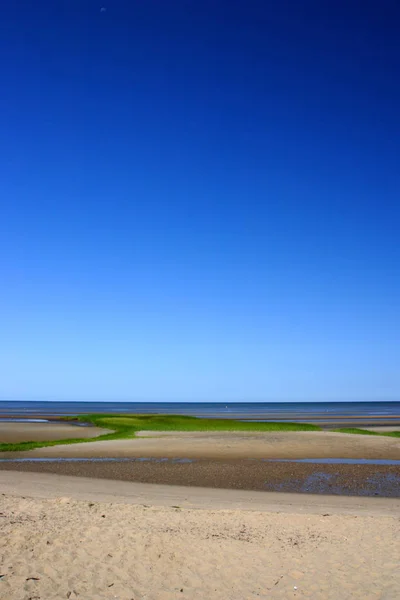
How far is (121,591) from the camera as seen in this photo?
9.18m

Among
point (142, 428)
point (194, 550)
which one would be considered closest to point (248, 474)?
point (194, 550)

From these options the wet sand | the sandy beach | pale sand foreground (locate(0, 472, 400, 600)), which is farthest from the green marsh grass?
pale sand foreground (locate(0, 472, 400, 600))

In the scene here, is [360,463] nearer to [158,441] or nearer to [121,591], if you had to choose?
[158,441]

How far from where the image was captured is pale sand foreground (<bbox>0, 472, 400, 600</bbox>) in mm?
9344

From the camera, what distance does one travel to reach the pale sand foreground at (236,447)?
30.2m

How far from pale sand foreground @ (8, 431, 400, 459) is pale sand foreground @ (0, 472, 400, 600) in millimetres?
13816

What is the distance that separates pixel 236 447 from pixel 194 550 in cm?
2296

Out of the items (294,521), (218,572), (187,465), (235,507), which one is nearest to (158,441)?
(187,465)

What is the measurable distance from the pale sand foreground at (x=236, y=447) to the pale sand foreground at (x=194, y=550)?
45.3 feet

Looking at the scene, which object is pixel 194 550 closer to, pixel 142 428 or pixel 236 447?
pixel 236 447

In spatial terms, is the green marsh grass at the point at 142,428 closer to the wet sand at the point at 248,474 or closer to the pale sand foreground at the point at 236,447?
the pale sand foreground at the point at 236,447

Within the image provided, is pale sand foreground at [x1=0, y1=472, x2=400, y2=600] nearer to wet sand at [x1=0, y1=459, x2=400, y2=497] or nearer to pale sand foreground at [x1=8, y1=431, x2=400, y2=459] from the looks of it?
wet sand at [x1=0, y1=459, x2=400, y2=497]

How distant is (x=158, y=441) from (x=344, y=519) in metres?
24.0

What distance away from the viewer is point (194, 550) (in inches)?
444
